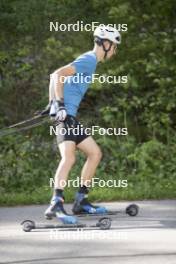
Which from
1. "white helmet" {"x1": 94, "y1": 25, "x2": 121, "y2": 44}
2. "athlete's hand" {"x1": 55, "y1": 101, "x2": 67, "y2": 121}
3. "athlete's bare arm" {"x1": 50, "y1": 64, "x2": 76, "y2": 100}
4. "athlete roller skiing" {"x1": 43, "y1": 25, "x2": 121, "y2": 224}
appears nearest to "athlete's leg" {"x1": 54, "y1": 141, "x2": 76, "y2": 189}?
"athlete roller skiing" {"x1": 43, "y1": 25, "x2": 121, "y2": 224}

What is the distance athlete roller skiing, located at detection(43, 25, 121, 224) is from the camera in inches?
265

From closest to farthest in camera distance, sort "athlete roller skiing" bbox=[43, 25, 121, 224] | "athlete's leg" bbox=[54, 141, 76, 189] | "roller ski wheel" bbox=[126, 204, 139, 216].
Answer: "athlete roller skiing" bbox=[43, 25, 121, 224] → "athlete's leg" bbox=[54, 141, 76, 189] → "roller ski wheel" bbox=[126, 204, 139, 216]

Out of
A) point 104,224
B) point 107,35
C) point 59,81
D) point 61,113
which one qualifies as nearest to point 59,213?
point 104,224

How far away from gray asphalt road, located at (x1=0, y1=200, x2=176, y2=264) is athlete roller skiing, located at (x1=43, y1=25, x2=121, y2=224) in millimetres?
321

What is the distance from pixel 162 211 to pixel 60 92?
1.74m

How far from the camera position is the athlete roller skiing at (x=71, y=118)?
674 cm

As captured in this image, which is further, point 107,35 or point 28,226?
point 107,35

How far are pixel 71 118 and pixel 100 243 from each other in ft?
4.61

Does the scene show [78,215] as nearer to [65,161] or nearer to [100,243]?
[65,161]

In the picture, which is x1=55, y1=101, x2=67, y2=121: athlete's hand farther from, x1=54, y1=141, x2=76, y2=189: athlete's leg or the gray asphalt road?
the gray asphalt road

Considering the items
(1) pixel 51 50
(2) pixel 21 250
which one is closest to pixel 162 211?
(2) pixel 21 250

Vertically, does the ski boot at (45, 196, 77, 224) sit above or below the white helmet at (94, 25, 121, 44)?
below

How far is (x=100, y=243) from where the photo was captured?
6020 millimetres

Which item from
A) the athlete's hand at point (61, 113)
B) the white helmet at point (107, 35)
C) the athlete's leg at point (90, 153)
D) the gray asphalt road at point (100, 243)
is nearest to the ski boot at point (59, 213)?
the gray asphalt road at point (100, 243)
